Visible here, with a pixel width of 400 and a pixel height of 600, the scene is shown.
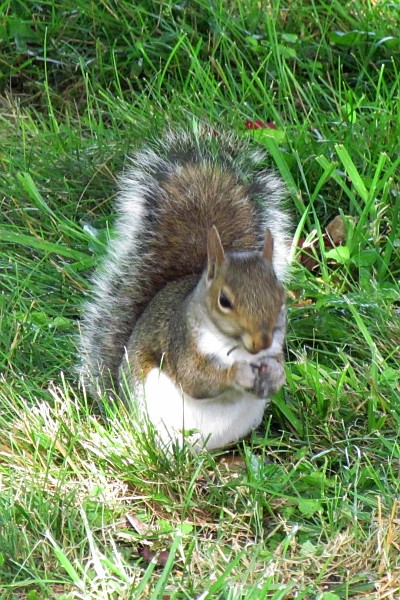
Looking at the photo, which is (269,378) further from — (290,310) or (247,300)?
(290,310)

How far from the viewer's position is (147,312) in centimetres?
231

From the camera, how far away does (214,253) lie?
2025 mm

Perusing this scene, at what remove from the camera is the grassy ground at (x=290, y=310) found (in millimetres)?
1958

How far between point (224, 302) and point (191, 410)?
0.89 ft

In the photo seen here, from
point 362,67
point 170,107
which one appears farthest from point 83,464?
point 362,67

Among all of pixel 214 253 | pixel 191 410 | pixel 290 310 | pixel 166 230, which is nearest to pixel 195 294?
pixel 214 253

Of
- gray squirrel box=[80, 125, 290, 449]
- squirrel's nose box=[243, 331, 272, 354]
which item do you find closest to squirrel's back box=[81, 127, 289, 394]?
gray squirrel box=[80, 125, 290, 449]

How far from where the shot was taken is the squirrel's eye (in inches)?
77.8

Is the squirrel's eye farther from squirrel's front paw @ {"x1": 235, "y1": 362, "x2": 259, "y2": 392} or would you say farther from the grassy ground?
the grassy ground

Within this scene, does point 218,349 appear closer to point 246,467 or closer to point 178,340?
point 178,340

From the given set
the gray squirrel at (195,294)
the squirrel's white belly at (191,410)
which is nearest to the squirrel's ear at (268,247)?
the gray squirrel at (195,294)

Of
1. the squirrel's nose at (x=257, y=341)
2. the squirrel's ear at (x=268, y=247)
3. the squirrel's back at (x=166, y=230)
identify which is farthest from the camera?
the squirrel's back at (x=166, y=230)

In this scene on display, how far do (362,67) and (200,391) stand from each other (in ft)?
4.65

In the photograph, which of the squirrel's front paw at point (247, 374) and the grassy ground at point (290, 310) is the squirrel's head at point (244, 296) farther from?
the grassy ground at point (290, 310)
